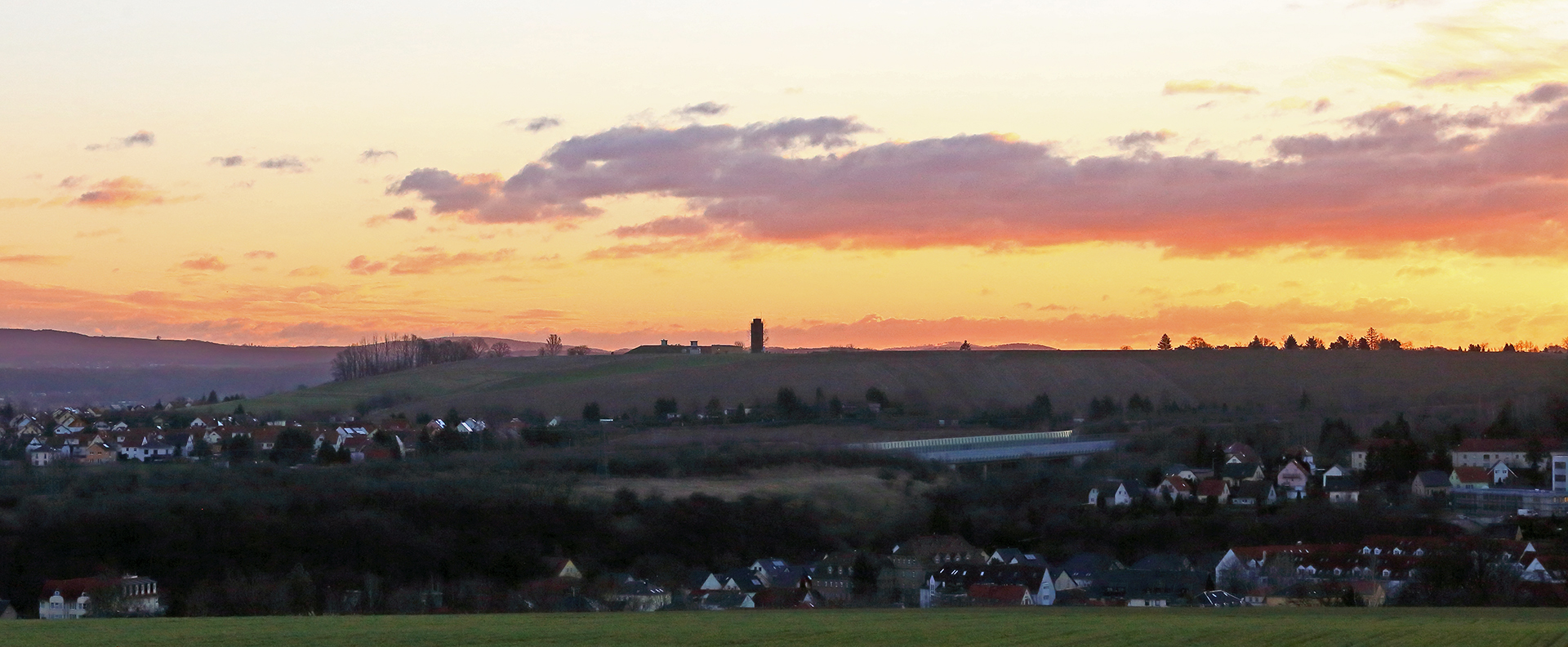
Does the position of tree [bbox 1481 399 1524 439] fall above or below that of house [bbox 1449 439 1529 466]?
above

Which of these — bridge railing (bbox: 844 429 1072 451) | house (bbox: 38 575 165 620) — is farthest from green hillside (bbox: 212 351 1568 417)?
house (bbox: 38 575 165 620)

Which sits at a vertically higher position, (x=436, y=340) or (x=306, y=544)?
(x=436, y=340)

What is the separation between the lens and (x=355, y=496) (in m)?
64.1

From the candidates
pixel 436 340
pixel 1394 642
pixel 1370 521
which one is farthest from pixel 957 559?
pixel 436 340

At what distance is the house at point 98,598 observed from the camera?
43531mm

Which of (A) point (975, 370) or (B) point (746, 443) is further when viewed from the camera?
(A) point (975, 370)

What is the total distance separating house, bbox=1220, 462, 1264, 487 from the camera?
74.2 m

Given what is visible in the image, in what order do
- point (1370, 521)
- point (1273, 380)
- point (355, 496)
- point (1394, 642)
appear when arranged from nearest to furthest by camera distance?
point (1394, 642) < point (1370, 521) < point (355, 496) < point (1273, 380)

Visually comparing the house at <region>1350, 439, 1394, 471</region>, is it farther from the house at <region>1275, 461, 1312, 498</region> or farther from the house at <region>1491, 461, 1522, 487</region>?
the house at <region>1491, 461, 1522, 487</region>

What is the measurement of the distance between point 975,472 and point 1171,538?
26201 millimetres

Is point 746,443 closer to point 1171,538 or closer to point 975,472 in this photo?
point 975,472

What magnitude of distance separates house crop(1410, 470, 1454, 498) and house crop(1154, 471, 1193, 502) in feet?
27.8

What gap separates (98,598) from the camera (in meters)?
43.8

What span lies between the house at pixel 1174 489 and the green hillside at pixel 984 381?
42402mm
